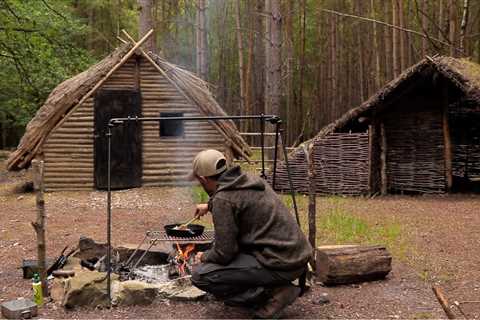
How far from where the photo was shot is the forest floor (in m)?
5.25

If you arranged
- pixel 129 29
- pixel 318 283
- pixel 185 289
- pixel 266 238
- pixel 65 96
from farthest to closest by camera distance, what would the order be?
1. pixel 129 29
2. pixel 65 96
3. pixel 318 283
4. pixel 185 289
5. pixel 266 238

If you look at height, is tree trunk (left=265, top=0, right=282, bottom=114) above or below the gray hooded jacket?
above

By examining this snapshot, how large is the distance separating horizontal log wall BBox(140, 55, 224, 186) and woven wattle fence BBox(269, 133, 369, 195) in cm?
202

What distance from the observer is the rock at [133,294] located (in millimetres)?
5305

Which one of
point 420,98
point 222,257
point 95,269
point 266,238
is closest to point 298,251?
point 266,238

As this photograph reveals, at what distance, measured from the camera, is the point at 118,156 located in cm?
1353

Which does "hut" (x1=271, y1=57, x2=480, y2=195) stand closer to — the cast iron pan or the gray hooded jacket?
the cast iron pan

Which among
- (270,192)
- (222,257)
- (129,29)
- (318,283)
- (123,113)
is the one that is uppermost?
(129,29)

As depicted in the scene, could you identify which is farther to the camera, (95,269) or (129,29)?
(129,29)

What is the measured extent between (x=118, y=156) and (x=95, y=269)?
7660 mm

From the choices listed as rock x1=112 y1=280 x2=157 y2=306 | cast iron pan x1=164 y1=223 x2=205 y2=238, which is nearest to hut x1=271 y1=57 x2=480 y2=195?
cast iron pan x1=164 y1=223 x2=205 y2=238

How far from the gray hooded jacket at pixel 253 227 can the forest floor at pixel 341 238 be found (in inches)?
28.0

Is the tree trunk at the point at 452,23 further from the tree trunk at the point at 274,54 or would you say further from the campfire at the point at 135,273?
the campfire at the point at 135,273

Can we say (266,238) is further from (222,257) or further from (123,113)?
(123,113)
